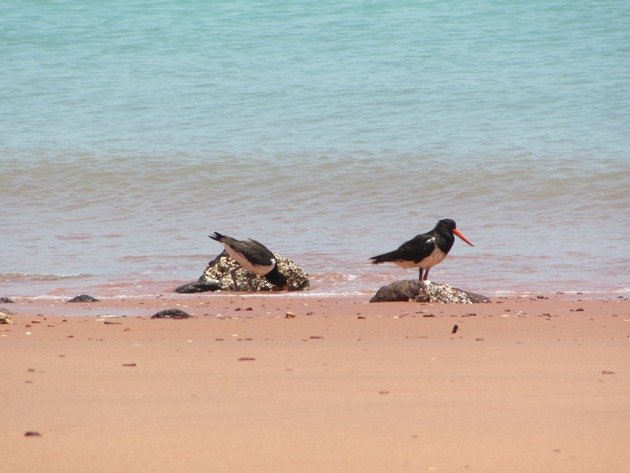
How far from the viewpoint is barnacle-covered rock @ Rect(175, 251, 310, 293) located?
394 inches

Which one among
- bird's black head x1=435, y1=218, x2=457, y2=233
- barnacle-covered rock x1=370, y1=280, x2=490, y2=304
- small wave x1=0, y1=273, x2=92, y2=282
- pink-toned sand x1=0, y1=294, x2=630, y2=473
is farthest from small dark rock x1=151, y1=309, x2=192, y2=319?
bird's black head x1=435, y1=218, x2=457, y2=233

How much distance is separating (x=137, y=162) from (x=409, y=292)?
966cm

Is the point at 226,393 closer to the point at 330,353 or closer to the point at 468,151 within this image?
the point at 330,353

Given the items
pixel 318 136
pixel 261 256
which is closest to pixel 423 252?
pixel 261 256

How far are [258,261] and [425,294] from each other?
6.90ft

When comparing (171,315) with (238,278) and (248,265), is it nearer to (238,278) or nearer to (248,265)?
(248,265)

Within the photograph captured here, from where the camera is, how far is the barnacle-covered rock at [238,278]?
10.0 metres

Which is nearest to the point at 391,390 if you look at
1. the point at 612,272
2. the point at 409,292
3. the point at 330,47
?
the point at 409,292

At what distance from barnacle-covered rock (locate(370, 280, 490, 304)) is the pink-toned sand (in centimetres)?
150

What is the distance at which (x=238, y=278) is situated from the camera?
10422 millimetres

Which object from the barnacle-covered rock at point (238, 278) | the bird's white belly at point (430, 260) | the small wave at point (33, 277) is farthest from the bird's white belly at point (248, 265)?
the small wave at point (33, 277)

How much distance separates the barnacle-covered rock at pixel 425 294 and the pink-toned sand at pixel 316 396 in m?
1.50

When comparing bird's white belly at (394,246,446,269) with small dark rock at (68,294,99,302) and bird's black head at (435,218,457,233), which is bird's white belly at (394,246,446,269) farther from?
small dark rock at (68,294,99,302)

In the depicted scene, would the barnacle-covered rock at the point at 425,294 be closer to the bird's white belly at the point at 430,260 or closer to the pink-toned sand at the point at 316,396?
the bird's white belly at the point at 430,260
